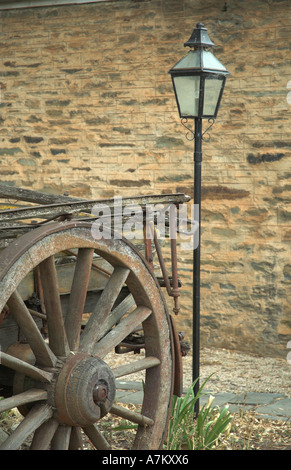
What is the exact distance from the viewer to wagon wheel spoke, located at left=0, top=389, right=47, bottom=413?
2637 millimetres

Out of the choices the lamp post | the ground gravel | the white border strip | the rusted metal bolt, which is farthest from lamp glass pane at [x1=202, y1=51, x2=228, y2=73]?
the white border strip

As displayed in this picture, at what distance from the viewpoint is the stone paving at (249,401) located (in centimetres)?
459

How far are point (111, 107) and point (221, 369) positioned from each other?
2864 millimetres

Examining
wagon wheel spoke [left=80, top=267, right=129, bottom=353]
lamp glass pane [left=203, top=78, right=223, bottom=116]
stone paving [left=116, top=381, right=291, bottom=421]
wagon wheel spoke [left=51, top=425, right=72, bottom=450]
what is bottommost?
stone paving [left=116, top=381, right=291, bottom=421]

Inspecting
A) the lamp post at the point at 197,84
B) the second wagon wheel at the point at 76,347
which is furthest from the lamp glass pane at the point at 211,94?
the second wagon wheel at the point at 76,347

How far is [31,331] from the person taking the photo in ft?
9.11

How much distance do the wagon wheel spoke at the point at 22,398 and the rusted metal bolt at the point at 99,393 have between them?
0.22m

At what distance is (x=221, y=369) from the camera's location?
604 centimetres

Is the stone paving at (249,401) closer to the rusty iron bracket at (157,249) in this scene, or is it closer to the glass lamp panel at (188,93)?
the rusty iron bracket at (157,249)

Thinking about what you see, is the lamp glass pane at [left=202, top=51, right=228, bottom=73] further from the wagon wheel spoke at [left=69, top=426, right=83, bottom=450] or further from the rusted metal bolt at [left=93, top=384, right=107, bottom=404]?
the wagon wheel spoke at [left=69, top=426, right=83, bottom=450]

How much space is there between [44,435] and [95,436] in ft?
1.19

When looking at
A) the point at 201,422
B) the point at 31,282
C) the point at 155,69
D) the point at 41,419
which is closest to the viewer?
the point at 41,419

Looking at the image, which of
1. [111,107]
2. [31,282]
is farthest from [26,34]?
[31,282]
